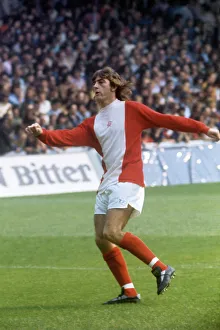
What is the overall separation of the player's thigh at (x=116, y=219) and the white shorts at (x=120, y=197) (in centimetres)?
4

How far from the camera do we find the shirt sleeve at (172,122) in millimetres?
7848

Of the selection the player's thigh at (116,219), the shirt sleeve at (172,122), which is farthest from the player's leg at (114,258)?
the shirt sleeve at (172,122)

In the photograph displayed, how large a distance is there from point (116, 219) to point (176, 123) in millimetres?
942

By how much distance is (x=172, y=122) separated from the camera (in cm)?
792

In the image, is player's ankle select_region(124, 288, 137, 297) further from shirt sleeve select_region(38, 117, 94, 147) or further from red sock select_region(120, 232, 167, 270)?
shirt sleeve select_region(38, 117, 94, 147)

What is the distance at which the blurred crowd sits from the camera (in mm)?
21938

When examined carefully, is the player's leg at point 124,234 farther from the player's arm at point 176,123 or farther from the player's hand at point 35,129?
the player's hand at point 35,129

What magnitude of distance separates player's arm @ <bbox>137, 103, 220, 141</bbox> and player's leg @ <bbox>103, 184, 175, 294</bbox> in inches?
23.4

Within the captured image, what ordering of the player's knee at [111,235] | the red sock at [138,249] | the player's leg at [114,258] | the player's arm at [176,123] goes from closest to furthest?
the player's arm at [176,123] < the player's knee at [111,235] < the red sock at [138,249] < the player's leg at [114,258]

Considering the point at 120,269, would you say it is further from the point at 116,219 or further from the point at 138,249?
the point at 116,219

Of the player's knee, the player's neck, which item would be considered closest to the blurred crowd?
the player's neck

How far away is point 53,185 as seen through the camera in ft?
64.7

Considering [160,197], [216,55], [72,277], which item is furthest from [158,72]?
[72,277]

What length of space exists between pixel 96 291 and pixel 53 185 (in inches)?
431
